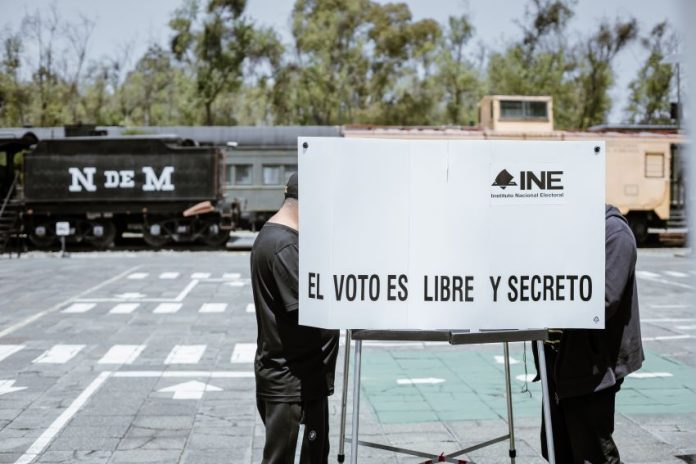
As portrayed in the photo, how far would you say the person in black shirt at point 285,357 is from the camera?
13.2ft

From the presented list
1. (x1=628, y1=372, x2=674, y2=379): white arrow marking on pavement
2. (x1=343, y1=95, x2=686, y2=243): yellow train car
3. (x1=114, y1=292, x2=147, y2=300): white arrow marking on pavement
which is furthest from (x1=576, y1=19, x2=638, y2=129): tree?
(x1=628, y1=372, x2=674, y2=379): white arrow marking on pavement

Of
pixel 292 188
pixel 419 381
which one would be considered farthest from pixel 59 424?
pixel 292 188

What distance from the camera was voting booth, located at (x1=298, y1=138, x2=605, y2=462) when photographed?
11.9 feet

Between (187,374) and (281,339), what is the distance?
4.61 metres

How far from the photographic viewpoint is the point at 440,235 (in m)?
3.64

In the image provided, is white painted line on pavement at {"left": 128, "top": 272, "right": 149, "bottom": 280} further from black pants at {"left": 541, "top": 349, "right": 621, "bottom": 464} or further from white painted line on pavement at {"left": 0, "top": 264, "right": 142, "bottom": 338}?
black pants at {"left": 541, "top": 349, "right": 621, "bottom": 464}

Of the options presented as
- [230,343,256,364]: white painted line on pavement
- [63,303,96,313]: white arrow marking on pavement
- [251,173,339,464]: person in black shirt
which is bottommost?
[63,303,96,313]: white arrow marking on pavement

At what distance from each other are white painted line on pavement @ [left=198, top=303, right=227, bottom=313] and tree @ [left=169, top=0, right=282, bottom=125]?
32081 millimetres

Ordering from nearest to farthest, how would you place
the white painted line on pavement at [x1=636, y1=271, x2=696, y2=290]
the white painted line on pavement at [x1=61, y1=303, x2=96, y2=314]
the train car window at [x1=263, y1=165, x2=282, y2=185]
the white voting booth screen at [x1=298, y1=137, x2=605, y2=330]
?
the white voting booth screen at [x1=298, y1=137, x2=605, y2=330], the white painted line on pavement at [x1=61, y1=303, x2=96, y2=314], the white painted line on pavement at [x1=636, y1=271, x2=696, y2=290], the train car window at [x1=263, y1=165, x2=282, y2=185]

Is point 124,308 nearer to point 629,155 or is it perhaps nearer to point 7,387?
point 7,387

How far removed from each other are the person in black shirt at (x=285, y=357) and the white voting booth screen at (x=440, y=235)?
0.36 metres

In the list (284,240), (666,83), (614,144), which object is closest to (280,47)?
(666,83)

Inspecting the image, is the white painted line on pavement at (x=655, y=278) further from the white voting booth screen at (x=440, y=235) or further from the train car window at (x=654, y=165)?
the white voting booth screen at (x=440, y=235)

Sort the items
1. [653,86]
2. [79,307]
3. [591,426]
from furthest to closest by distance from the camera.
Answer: [653,86]
[79,307]
[591,426]
